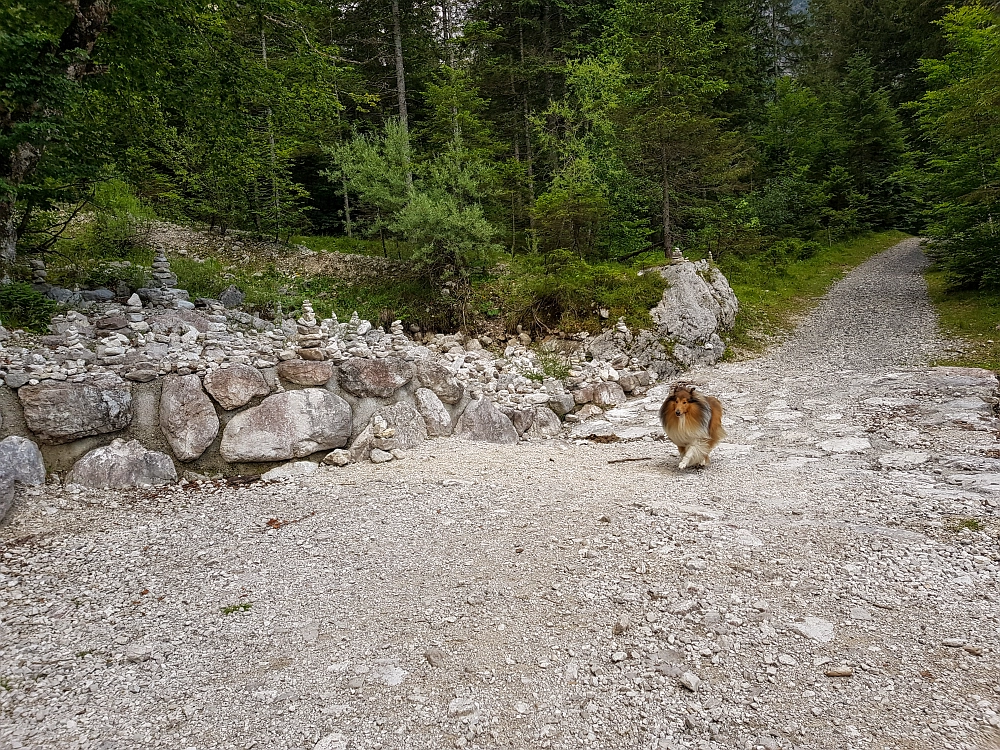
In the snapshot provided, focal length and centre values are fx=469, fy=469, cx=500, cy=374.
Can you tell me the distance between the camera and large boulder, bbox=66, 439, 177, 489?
4.73 m

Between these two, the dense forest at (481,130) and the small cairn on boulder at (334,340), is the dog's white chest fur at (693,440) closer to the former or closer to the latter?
the small cairn on boulder at (334,340)

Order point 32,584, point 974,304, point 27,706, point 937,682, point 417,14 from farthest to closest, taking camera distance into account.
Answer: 1. point 417,14
2. point 974,304
3. point 32,584
4. point 27,706
5. point 937,682

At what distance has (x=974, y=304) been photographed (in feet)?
38.1

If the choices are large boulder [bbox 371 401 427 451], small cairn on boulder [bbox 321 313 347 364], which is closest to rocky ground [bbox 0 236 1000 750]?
large boulder [bbox 371 401 427 451]

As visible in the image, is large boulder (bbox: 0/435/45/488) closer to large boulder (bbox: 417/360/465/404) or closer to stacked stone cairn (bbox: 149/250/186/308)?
stacked stone cairn (bbox: 149/250/186/308)

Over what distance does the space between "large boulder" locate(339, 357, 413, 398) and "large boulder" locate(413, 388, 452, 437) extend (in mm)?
310

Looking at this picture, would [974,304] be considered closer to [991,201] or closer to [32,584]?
[991,201]

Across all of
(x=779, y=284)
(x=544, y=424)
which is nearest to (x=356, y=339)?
(x=544, y=424)

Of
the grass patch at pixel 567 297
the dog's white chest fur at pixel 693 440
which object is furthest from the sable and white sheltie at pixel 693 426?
the grass patch at pixel 567 297

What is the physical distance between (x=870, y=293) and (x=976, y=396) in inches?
454

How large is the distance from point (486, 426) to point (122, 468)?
4168mm

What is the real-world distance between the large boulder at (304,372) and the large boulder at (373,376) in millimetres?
247

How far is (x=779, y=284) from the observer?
17.0 metres

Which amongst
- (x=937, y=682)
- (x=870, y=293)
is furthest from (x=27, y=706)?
(x=870, y=293)
